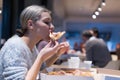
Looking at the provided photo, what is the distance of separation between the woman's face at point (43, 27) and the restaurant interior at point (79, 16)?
11.4 ft

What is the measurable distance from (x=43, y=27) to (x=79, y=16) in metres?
12.5

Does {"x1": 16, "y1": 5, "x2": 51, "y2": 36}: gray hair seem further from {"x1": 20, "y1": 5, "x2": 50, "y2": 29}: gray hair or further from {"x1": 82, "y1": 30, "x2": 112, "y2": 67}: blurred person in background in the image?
{"x1": 82, "y1": 30, "x2": 112, "y2": 67}: blurred person in background

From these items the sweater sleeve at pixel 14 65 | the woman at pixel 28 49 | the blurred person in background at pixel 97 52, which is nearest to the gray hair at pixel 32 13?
the woman at pixel 28 49

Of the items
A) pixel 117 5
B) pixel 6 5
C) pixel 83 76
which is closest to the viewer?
pixel 83 76

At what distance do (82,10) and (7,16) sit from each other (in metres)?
7.57

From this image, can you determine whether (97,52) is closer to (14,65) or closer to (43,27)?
(43,27)

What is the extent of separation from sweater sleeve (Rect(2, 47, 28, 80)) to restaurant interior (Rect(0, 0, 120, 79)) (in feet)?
11.7

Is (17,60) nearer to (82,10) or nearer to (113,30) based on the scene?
(82,10)

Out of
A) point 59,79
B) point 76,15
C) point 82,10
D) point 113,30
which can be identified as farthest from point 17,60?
point 113,30

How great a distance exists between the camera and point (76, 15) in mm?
14188

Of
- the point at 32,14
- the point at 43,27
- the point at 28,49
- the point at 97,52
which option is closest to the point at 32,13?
the point at 32,14

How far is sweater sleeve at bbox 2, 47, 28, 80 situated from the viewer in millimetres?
1694

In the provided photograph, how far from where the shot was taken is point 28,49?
187cm

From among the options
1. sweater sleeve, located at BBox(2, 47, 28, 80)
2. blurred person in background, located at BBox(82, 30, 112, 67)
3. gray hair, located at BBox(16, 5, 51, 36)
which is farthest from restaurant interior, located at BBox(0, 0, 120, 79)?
sweater sleeve, located at BBox(2, 47, 28, 80)
